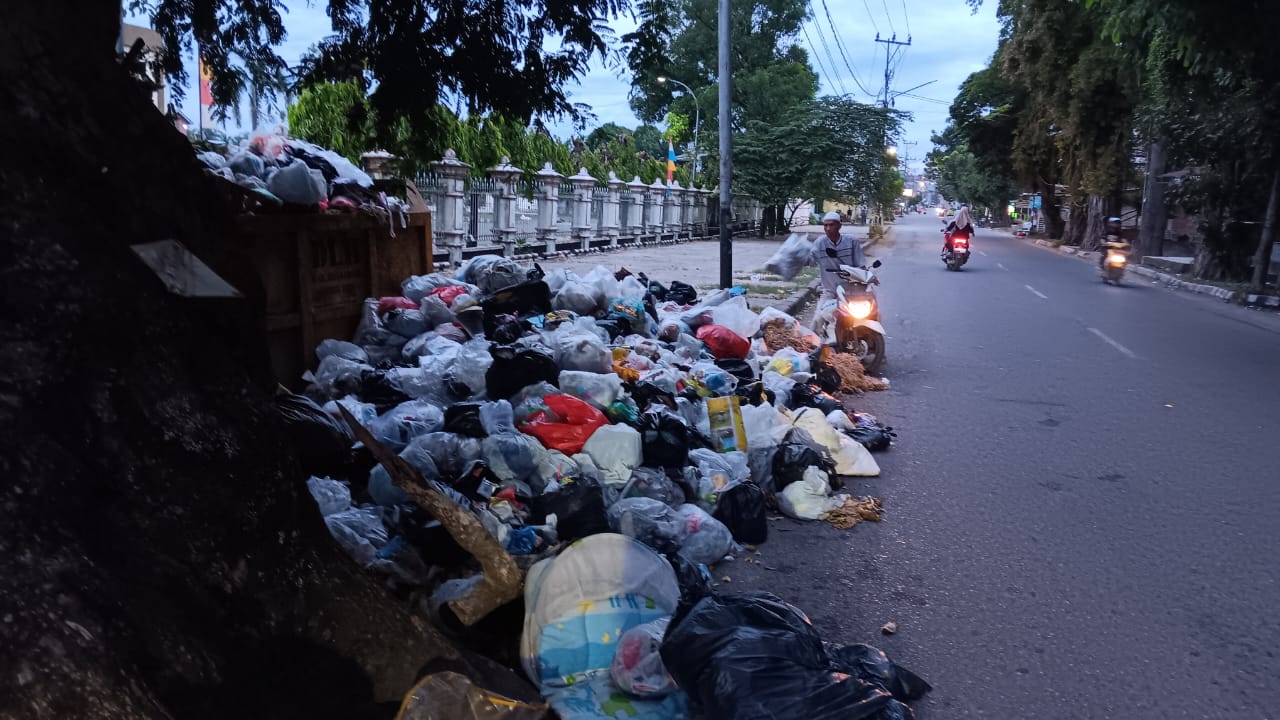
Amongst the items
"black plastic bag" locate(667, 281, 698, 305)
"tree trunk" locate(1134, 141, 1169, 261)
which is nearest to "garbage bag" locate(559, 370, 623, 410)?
"black plastic bag" locate(667, 281, 698, 305)

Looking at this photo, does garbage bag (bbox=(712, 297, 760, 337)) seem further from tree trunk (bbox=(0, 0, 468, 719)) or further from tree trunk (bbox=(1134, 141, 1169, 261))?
tree trunk (bbox=(1134, 141, 1169, 261))

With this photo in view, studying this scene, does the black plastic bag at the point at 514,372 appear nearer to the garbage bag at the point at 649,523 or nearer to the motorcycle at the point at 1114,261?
the garbage bag at the point at 649,523

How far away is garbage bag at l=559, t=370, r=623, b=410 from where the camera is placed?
552 cm

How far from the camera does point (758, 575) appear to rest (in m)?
4.09

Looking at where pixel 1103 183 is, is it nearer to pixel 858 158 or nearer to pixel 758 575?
pixel 858 158

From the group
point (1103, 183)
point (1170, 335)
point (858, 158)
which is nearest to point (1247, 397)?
point (1170, 335)

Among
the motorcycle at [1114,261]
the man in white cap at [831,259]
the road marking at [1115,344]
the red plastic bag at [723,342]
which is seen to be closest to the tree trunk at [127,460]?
the red plastic bag at [723,342]

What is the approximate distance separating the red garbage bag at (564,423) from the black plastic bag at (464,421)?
0.83 feet

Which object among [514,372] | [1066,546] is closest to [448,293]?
[514,372]

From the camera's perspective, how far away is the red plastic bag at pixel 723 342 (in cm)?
781

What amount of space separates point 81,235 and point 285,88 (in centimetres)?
290

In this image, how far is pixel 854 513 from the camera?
488cm

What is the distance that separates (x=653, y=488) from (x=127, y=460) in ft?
9.05

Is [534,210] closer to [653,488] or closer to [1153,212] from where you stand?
[1153,212]
